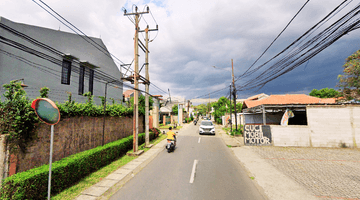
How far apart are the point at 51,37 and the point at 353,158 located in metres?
26.4

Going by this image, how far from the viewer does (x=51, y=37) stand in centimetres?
1617

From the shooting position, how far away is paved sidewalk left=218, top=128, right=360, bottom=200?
17.1ft

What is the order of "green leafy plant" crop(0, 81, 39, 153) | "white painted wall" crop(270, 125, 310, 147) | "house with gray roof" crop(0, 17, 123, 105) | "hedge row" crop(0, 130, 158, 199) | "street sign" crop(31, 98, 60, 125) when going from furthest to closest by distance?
"white painted wall" crop(270, 125, 310, 147), "house with gray roof" crop(0, 17, 123, 105), "green leafy plant" crop(0, 81, 39, 153), "hedge row" crop(0, 130, 158, 199), "street sign" crop(31, 98, 60, 125)

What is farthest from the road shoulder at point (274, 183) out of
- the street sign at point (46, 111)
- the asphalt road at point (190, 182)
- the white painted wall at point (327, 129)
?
the street sign at point (46, 111)

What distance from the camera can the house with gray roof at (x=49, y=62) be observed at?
12.1m

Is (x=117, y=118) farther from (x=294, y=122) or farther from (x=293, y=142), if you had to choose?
(x=294, y=122)

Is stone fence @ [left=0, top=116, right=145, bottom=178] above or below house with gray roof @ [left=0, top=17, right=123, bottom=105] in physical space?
below

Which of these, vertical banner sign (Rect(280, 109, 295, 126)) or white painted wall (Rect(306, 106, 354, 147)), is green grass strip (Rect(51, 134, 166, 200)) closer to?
vertical banner sign (Rect(280, 109, 295, 126))

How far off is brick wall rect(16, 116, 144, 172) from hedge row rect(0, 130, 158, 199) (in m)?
0.36

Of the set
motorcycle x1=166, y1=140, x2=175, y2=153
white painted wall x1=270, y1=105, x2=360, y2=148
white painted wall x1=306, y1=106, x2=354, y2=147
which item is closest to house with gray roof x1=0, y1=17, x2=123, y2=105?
motorcycle x1=166, y1=140, x2=175, y2=153

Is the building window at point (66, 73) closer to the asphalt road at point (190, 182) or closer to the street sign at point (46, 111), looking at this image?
the asphalt road at point (190, 182)

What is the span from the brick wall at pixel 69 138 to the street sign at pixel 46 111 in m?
1.84

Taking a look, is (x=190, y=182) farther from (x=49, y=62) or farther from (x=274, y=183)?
(x=49, y=62)

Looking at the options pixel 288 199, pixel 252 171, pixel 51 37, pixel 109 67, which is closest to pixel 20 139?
pixel 288 199
